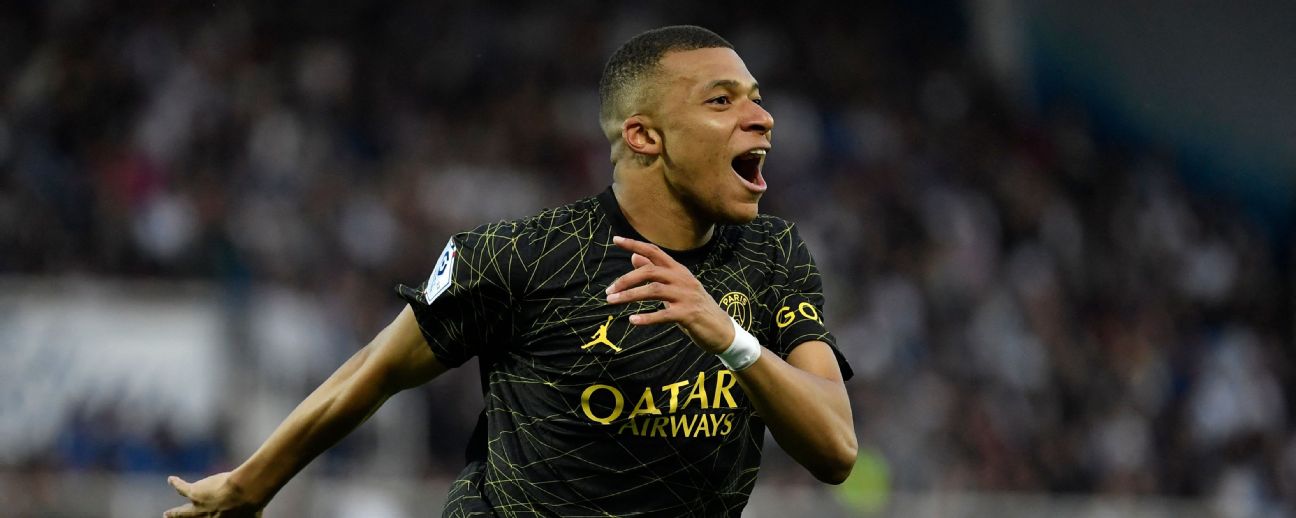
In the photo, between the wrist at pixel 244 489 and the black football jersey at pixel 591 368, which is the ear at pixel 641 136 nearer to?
the black football jersey at pixel 591 368

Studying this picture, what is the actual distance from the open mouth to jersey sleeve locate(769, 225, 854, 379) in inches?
10.1

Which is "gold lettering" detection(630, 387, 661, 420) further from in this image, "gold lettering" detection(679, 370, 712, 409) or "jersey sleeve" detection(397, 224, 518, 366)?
"jersey sleeve" detection(397, 224, 518, 366)

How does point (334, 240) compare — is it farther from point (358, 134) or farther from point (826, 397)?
point (826, 397)

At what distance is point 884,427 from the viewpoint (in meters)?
13.3

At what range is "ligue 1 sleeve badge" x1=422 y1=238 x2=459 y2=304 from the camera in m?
4.11

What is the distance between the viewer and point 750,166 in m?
4.21

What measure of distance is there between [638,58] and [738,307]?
0.64 meters

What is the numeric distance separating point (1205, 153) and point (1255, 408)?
483 cm

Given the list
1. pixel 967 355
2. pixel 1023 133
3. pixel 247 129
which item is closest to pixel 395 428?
pixel 247 129

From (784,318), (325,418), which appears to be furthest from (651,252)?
(325,418)

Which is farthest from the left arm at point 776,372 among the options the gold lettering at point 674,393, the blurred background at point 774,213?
the blurred background at point 774,213

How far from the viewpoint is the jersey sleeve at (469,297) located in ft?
13.4

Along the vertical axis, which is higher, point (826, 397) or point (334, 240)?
point (334, 240)

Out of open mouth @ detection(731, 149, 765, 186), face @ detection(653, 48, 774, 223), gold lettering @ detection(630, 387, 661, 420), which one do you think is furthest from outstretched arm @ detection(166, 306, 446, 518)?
open mouth @ detection(731, 149, 765, 186)
